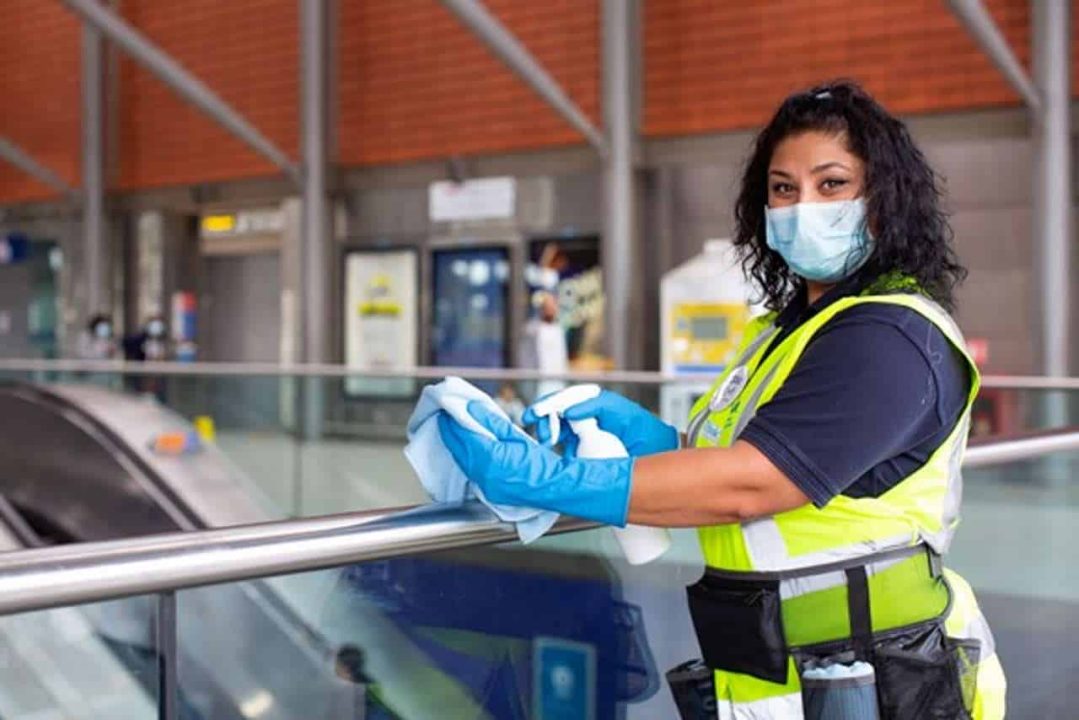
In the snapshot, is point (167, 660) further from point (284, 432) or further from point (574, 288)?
point (574, 288)

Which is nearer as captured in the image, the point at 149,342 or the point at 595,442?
the point at 595,442

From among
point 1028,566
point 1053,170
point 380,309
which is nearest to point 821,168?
point 1028,566

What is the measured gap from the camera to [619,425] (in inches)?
78.8

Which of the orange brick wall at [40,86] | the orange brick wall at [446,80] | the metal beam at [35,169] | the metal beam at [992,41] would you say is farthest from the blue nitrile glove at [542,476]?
the orange brick wall at [40,86]

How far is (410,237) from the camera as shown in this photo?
53.1 feet

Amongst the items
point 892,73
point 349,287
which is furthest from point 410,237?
point 892,73

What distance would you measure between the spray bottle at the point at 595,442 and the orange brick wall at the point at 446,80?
12.8 m

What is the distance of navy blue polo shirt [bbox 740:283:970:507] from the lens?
161cm

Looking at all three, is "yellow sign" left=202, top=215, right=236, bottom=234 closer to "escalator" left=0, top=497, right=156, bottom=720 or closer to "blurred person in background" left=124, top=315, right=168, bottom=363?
"blurred person in background" left=124, top=315, right=168, bottom=363

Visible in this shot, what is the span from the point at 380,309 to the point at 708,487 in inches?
586

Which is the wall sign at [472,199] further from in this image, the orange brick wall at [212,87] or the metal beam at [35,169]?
the metal beam at [35,169]

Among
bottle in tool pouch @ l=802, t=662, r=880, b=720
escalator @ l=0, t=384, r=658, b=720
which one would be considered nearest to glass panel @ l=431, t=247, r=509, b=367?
escalator @ l=0, t=384, r=658, b=720

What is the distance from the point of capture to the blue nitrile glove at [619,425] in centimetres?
192

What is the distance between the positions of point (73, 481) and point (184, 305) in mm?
11054
